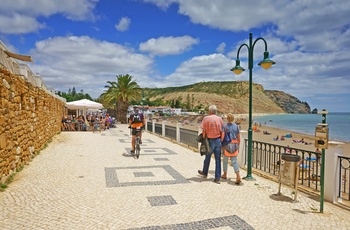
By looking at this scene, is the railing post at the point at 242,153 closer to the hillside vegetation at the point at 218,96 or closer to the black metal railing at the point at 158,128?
the black metal railing at the point at 158,128

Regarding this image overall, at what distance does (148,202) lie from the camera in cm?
466

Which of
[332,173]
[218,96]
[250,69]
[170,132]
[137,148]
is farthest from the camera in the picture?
[218,96]

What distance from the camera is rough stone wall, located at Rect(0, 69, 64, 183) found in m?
5.51

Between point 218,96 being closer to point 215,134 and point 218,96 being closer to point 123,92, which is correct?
point 123,92

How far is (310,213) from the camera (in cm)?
430

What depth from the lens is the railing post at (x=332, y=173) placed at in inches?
189

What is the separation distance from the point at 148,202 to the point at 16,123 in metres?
4.09

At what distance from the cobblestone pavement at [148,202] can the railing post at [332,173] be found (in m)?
0.35

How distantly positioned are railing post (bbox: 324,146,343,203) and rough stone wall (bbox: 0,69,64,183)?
632 cm

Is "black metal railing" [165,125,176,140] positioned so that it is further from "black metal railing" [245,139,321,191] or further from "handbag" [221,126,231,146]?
"handbag" [221,126,231,146]

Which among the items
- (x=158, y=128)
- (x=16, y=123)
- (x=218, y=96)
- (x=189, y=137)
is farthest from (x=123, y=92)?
(x=218, y=96)

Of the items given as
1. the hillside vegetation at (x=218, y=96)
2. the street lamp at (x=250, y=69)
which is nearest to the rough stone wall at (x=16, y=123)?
the street lamp at (x=250, y=69)

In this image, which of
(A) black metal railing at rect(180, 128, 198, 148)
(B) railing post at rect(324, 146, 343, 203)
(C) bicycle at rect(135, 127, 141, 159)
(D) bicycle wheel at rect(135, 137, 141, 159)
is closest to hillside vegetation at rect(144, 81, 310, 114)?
(A) black metal railing at rect(180, 128, 198, 148)

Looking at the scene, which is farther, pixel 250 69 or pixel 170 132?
pixel 170 132
